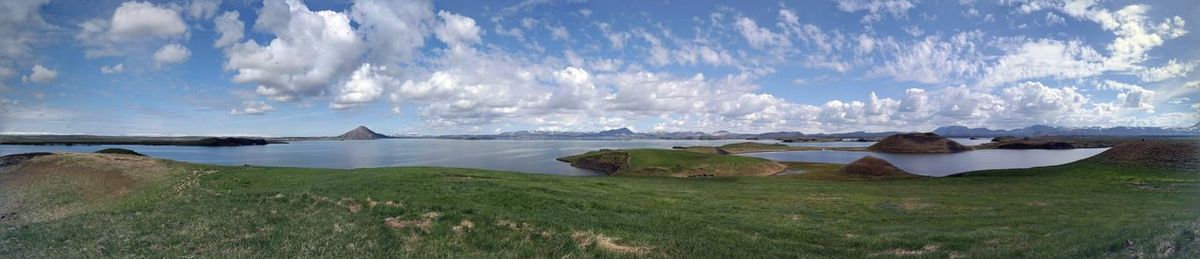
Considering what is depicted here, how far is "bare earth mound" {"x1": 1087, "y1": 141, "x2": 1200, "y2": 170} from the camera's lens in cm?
4631

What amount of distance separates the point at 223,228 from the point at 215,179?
26.8 metres

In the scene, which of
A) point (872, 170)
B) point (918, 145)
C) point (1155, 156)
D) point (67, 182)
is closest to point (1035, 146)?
point (918, 145)

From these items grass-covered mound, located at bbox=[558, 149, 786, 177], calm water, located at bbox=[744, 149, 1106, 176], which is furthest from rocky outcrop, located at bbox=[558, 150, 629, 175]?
calm water, located at bbox=[744, 149, 1106, 176]

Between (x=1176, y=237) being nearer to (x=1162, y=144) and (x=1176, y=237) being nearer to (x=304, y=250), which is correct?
(x=304, y=250)

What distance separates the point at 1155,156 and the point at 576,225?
6200 cm

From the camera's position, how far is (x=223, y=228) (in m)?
16.7

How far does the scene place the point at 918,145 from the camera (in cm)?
17150

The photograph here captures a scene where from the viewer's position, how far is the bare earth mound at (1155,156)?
46312 mm

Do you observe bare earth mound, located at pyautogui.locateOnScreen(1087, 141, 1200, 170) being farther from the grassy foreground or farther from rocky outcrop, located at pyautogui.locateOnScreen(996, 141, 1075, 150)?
rocky outcrop, located at pyautogui.locateOnScreen(996, 141, 1075, 150)

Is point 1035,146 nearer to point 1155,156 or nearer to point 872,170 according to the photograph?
point 872,170

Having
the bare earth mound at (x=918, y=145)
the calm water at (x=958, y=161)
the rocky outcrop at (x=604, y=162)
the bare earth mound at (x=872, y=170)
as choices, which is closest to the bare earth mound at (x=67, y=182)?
the rocky outcrop at (x=604, y=162)

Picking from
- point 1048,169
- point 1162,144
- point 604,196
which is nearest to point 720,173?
point 1048,169

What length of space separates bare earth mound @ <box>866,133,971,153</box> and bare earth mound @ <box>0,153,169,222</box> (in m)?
185

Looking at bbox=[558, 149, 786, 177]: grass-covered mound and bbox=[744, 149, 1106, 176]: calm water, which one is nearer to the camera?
bbox=[558, 149, 786, 177]: grass-covered mound
